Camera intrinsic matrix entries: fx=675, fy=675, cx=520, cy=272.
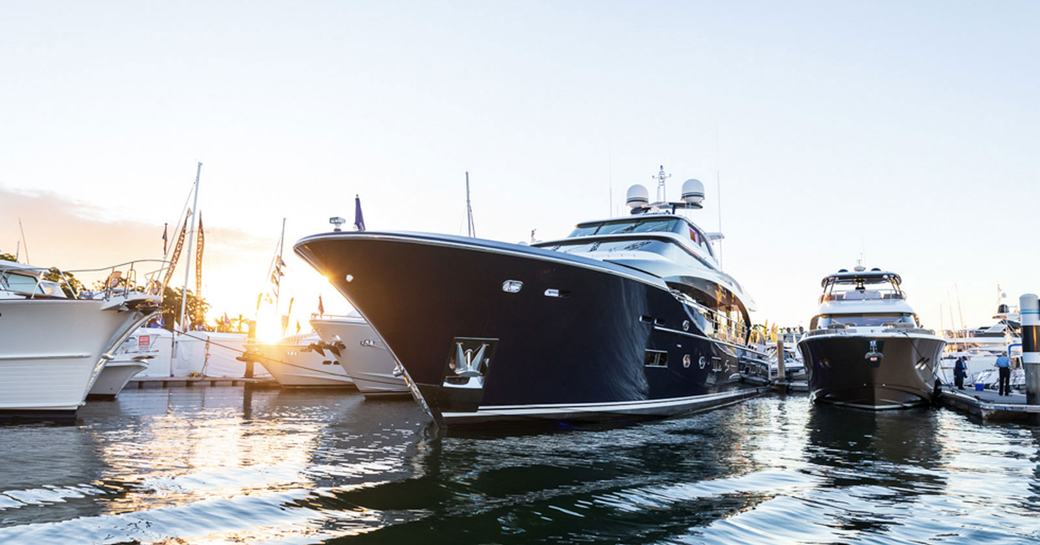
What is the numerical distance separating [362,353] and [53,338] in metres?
11.0

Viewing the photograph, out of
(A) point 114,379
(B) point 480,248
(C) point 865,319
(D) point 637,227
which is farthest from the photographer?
(A) point 114,379

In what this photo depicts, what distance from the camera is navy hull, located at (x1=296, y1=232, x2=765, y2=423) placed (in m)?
11.5

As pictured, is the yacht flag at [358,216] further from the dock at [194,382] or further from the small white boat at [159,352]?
the small white boat at [159,352]

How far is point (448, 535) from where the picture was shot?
20.0 feet

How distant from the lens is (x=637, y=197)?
23.5 m

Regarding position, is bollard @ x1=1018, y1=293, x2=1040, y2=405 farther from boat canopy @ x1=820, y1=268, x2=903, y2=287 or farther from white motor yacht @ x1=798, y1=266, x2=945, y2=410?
boat canopy @ x1=820, y1=268, x2=903, y2=287

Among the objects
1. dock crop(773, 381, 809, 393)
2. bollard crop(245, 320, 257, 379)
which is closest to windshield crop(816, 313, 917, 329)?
dock crop(773, 381, 809, 393)

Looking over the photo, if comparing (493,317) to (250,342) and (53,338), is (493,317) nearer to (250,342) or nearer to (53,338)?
(53,338)

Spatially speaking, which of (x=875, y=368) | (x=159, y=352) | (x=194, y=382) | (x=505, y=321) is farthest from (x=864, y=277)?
(x=159, y=352)

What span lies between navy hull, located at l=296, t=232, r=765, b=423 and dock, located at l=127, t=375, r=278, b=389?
21465mm

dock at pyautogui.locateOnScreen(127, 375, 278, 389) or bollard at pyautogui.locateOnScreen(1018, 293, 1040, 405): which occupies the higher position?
bollard at pyautogui.locateOnScreen(1018, 293, 1040, 405)

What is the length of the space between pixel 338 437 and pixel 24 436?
592cm

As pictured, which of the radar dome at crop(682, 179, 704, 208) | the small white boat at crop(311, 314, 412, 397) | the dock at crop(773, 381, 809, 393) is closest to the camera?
the radar dome at crop(682, 179, 704, 208)

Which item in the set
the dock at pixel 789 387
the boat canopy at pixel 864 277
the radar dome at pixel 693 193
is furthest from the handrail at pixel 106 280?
the dock at pixel 789 387
